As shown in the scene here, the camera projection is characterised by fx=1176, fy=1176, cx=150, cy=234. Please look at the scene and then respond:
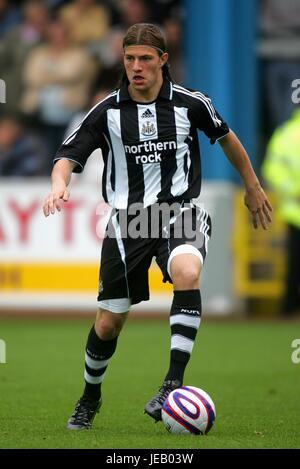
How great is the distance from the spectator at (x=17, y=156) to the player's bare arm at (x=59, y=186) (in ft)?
30.1

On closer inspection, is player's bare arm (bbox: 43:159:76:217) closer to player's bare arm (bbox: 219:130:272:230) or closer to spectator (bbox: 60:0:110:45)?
player's bare arm (bbox: 219:130:272:230)

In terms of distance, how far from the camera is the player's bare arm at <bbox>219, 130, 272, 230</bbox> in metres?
6.39

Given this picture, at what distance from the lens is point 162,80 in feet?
20.6

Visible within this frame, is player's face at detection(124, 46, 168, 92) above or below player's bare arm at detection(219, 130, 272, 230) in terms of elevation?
above

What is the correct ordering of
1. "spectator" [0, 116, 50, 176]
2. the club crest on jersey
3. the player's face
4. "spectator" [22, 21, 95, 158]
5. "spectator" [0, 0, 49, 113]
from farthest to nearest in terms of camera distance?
"spectator" [0, 0, 49, 113] → "spectator" [0, 116, 50, 176] → "spectator" [22, 21, 95, 158] → the club crest on jersey → the player's face

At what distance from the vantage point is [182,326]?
235 inches

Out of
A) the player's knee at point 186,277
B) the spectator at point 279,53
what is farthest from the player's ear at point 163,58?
the spectator at point 279,53

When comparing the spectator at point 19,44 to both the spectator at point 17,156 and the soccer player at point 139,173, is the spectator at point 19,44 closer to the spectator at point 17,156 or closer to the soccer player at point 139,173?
the spectator at point 17,156

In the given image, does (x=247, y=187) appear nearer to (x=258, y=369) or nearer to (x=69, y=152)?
(x=69, y=152)

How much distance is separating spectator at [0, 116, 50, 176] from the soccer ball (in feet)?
32.1

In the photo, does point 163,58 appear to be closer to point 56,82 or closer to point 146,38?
point 146,38

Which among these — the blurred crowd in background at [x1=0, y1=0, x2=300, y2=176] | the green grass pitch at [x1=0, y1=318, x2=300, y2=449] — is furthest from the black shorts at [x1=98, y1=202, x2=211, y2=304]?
the blurred crowd in background at [x1=0, y1=0, x2=300, y2=176]

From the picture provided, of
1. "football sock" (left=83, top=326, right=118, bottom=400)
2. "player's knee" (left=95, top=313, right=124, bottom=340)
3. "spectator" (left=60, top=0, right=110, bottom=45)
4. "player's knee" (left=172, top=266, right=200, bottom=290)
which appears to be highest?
"spectator" (left=60, top=0, right=110, bottom=45)
